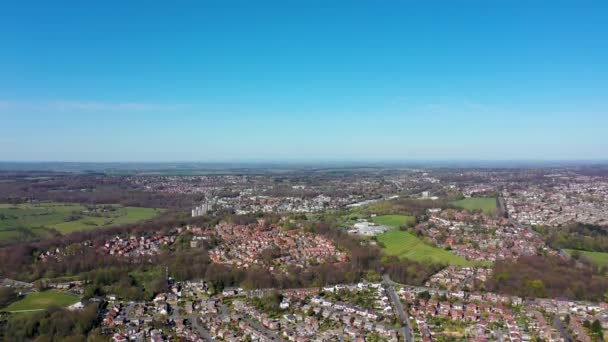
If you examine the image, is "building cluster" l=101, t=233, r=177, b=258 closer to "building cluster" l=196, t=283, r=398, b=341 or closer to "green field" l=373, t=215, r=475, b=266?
"building cluster" l=196, t=283, r=398, b=341

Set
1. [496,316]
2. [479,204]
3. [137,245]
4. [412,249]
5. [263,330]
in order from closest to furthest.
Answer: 1. [263,330]
2. [496,316]
3. [412,249]
4. [137,245]
5. [479,204]

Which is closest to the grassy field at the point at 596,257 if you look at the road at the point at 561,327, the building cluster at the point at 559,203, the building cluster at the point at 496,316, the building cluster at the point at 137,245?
the building cluster at the point at 496,316

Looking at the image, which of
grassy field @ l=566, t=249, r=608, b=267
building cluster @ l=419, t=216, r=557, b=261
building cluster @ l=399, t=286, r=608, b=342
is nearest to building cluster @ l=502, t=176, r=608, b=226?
building cluster @ l=419, t=216, r=557, b=261

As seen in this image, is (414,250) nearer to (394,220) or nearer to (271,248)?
(271,248)

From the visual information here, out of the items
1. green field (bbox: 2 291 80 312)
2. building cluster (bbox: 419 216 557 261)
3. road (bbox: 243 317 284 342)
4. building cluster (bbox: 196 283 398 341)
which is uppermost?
building cluster (bbox: 419 216 557 261)

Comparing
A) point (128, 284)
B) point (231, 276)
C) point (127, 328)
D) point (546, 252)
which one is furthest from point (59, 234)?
point (546, 252)

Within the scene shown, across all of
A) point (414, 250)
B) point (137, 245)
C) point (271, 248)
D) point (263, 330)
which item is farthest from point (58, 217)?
point (263, 330)
